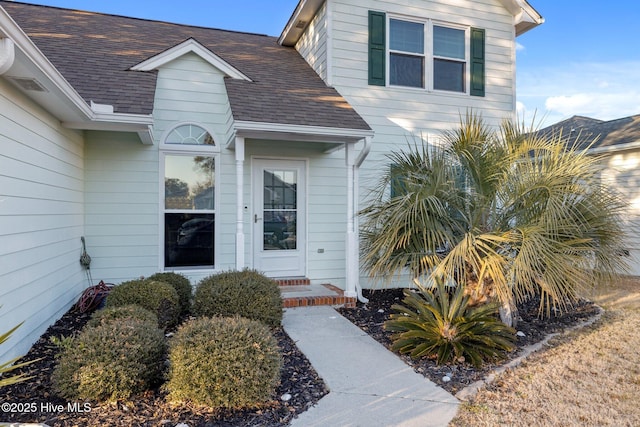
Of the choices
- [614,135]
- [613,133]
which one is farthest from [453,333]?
[613,133]

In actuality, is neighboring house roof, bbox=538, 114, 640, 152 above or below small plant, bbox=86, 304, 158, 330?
above

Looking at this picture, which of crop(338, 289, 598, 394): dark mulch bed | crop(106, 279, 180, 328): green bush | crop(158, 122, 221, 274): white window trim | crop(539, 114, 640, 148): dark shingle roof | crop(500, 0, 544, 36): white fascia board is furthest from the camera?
crop(539, 114, 640, 148): dark shingle roof

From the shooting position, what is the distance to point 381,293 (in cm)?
712

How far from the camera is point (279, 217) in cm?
717

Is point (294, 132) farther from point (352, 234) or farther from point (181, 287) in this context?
point (181, 287)

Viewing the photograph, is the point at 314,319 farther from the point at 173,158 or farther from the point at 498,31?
the point at 498,31

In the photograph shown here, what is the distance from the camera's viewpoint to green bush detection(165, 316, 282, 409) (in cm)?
289

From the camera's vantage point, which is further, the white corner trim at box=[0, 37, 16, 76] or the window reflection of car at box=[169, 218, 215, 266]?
the window reflection of car at box=[169, 218, 215, 266]

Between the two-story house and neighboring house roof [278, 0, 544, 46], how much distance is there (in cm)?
3

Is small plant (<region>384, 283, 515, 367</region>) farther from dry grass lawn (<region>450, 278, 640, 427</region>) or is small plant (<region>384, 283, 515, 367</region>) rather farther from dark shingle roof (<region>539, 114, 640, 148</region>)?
dark shingle roof (<region>539, 114, 640, 148</region>)

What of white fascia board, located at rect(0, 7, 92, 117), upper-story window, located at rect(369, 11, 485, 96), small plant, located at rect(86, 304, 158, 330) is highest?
upper-story window, located at rect(369, 11, 485, 96)

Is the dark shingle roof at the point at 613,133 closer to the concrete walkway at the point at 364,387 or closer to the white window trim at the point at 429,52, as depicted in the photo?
the white window trim at the point at 429,52

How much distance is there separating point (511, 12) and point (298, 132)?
218 inches

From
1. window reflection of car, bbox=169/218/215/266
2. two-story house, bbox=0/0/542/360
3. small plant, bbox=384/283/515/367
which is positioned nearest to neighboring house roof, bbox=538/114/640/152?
two-story house, bbox=0/0/542/360
